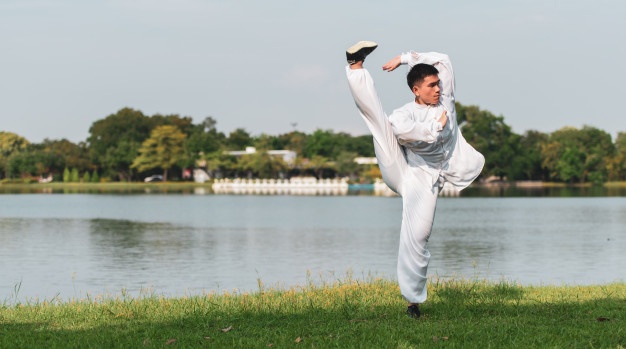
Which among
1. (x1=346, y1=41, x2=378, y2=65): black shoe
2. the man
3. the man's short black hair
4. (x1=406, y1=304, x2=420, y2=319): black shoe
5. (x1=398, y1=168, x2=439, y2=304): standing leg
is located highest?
(x1=346, y1=41, x2=378, y2=65): black shoe

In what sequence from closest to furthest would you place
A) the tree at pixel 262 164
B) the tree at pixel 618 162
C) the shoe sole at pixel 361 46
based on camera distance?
the shoe sole at pixel 361 46
the tree at pixel 618 162
the tree at pixel 262 164

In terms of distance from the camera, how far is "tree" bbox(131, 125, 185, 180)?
3772 inches

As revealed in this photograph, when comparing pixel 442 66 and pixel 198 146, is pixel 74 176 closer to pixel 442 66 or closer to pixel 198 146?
pixel 198 146

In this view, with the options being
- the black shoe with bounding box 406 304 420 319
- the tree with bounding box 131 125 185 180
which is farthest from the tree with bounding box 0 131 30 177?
the black shoe with bounding box 406 304 420 319

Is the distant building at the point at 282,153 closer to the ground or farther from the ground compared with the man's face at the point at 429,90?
farther from the ground

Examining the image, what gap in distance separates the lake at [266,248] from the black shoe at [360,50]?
4.90m

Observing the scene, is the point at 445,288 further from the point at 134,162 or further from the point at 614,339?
the point at 134,162

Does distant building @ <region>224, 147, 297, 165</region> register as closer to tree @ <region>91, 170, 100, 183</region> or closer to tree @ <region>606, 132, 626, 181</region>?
tree @ <region>91, 170, 100, 183</region>

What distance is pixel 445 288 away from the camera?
28.8 feet

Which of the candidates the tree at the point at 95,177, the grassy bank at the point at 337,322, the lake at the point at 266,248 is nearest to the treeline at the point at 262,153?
the tree at the point at 95,177

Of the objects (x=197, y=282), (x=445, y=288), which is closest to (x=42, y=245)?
(x=197, y=282)

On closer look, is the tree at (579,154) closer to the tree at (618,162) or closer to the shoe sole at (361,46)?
the tree at (618,162)

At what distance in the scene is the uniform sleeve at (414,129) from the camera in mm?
6660

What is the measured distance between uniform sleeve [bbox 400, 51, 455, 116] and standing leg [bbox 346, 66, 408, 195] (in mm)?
528
